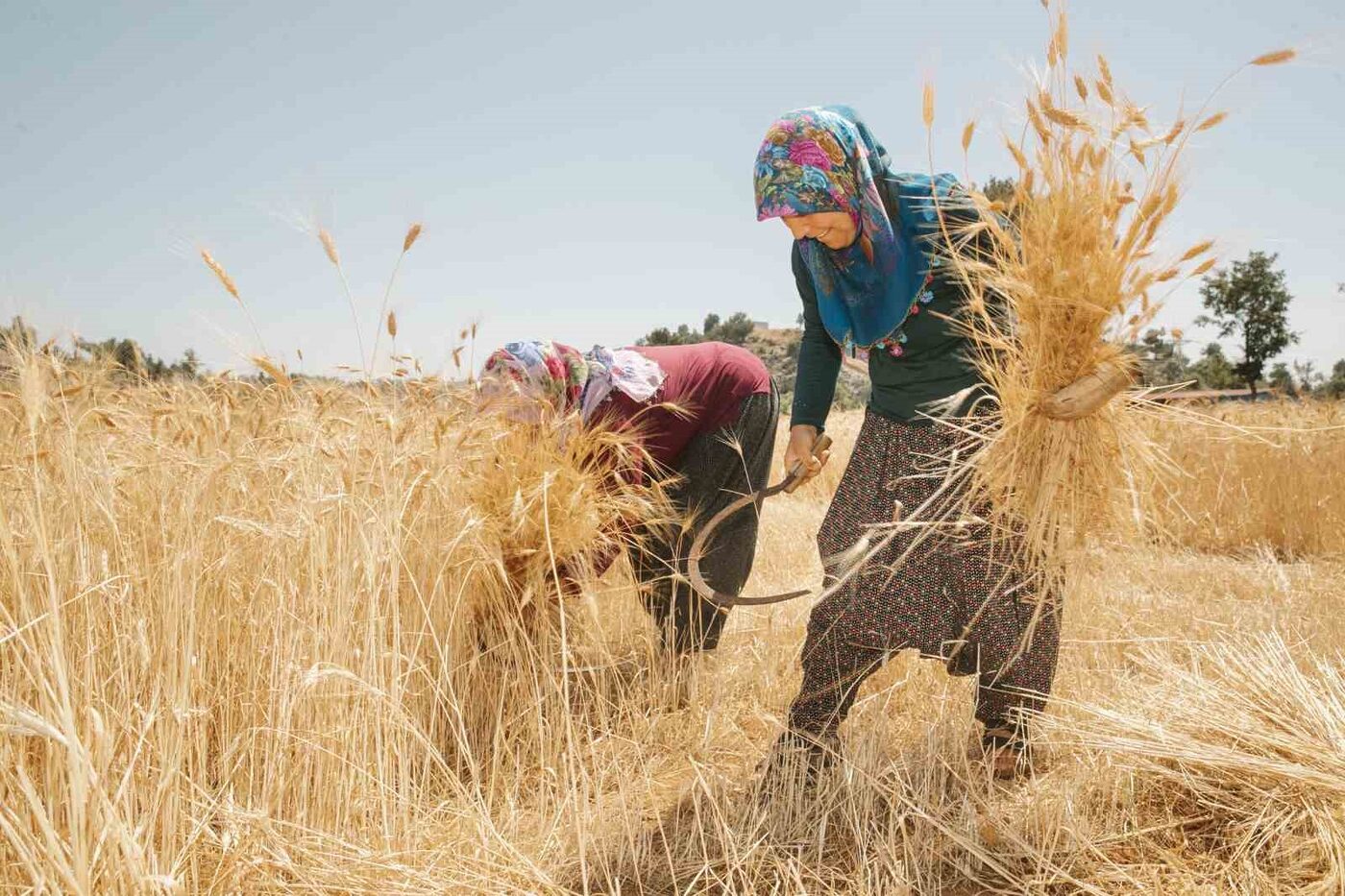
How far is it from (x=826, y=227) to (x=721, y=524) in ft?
3.75

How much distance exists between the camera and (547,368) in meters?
2.51

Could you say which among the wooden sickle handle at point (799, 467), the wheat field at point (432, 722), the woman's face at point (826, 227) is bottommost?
the wheat field at point (432, 722)

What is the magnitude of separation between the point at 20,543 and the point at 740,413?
2.00 meters

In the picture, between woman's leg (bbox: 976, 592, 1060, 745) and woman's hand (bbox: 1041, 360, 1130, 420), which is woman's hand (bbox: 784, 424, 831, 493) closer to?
woman's leg (bbox: 976, 592, 1060, 745)

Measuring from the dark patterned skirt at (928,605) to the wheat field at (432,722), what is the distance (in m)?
0.15

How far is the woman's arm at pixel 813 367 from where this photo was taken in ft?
7.14

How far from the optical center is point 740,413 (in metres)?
2.73

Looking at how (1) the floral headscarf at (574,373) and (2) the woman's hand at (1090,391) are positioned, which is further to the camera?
(1) the floral headscarf at (574,373)

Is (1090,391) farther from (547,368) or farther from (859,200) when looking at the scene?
(547,368)

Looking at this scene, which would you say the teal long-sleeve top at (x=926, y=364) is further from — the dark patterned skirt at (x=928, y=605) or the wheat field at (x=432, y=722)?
the wheat field at (x=432, y=722)

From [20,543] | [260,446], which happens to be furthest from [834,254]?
[20,543]

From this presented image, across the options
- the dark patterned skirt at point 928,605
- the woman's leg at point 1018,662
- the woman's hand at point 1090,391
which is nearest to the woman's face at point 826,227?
the dark patterned skirt at point 928,605

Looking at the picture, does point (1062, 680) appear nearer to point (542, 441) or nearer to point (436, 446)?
point (542, 441)

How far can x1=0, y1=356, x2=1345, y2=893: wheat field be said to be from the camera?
1.41 m
